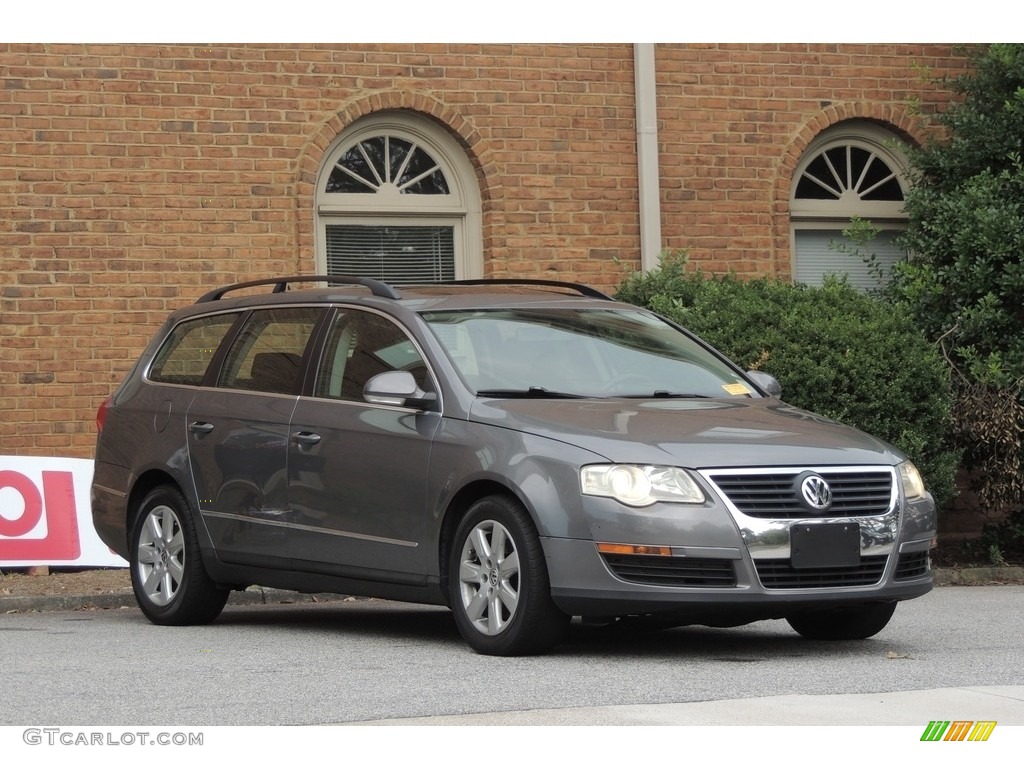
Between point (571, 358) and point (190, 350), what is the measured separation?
2608mm

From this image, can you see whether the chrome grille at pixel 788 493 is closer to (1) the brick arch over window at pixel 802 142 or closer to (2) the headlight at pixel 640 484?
(2) the headlight at pixel 640 484

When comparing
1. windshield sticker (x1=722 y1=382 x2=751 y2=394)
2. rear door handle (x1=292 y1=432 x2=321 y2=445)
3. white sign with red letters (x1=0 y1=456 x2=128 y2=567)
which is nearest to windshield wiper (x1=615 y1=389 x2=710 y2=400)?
windshield sticker (x1=722 y1=382 x2=751 y2=394)

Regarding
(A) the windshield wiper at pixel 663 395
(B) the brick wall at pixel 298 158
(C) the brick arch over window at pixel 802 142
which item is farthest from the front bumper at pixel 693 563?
(C) the brick arch over window at pixel 802 142

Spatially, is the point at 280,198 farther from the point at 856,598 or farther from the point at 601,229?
the point at 856,598

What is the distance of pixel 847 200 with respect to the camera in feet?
55.0

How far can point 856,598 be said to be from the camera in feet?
26.2

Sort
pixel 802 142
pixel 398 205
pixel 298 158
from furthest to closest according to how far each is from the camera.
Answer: pixel 802 142, pixel 398 205, pixel 298 158

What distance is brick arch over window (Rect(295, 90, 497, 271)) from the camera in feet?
48.7

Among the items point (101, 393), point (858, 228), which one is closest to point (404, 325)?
point (101, 393)

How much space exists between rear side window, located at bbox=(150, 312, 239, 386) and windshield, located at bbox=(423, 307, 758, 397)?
5.77 feet

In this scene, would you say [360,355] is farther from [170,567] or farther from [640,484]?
[640,484]

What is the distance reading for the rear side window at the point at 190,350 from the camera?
33.6 feet

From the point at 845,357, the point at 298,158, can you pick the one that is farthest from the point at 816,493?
the point at 298,158

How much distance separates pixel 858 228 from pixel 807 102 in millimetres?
1287
